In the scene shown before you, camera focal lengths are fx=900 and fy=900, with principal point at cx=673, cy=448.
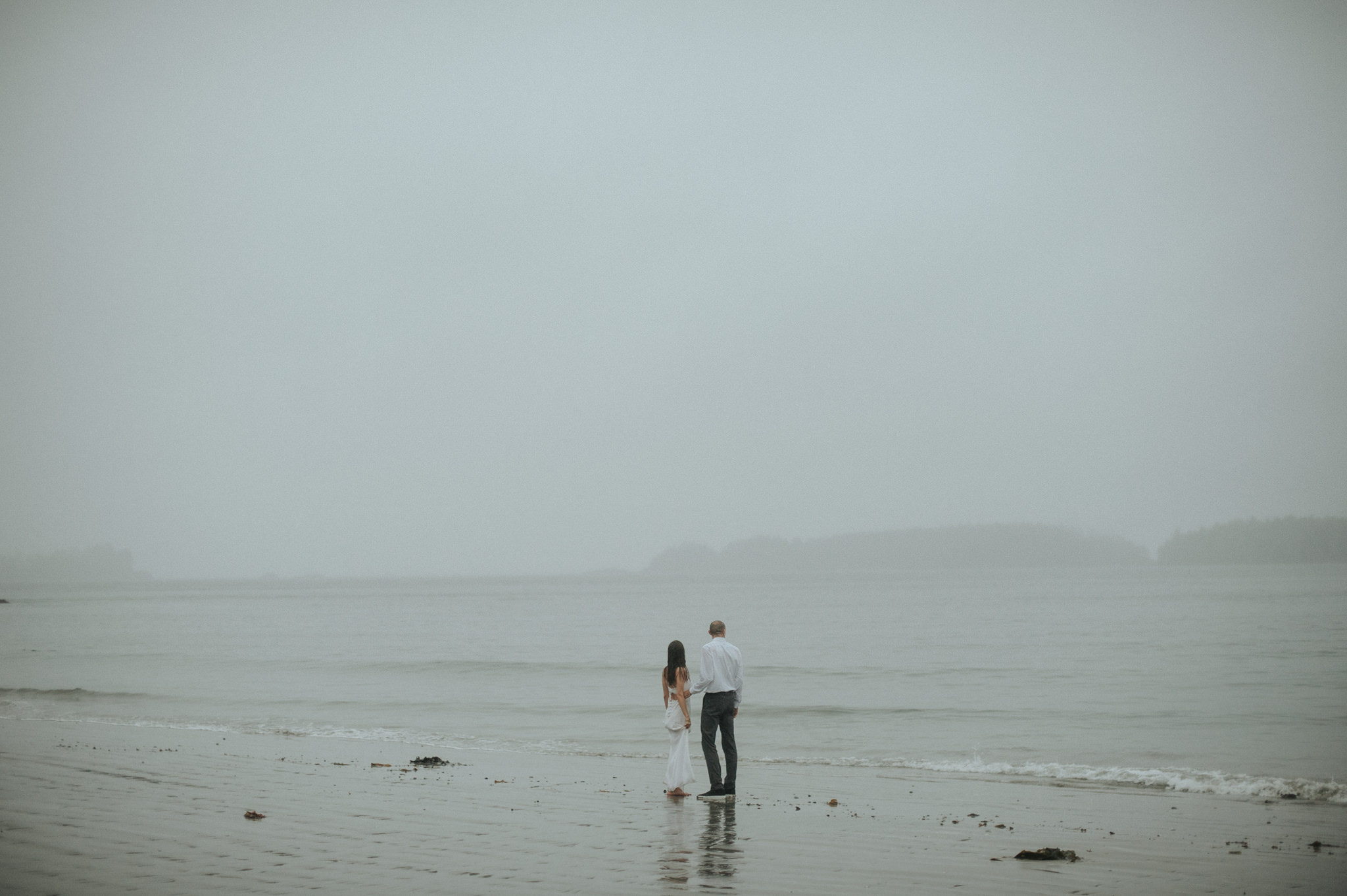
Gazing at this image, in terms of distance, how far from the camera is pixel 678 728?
11148 mm

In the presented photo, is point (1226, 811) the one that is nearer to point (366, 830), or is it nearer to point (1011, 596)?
point (366, 830)

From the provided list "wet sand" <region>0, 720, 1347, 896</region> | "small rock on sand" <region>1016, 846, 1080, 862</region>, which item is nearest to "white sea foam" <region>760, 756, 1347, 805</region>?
"wet sand" <region>0, 720, 1347, 896</region>

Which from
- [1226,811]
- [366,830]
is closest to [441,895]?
[366,830]

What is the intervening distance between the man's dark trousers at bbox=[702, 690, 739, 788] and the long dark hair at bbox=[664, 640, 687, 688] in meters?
0.46

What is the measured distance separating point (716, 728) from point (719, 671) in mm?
779

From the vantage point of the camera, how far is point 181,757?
14336 mm

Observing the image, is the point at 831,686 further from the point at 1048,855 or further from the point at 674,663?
the point at 1048,855

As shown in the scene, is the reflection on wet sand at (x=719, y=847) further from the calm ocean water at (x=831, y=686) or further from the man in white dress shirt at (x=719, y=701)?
the calm ocean water at (x=831, y=686)

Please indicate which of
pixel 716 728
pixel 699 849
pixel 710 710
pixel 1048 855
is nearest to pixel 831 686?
pixel 716 728

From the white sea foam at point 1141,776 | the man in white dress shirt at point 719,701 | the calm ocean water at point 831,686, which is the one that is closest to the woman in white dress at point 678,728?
the man in white dress shirt at point 719,701

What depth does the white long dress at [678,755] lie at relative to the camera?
11.1m

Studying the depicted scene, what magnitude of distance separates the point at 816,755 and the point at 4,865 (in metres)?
12.6

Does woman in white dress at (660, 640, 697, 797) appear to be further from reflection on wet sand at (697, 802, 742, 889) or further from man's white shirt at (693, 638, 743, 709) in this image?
reflection on wet sand at (697, 802, 742, 889)

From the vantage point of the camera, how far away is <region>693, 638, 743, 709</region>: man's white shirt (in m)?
11.0
